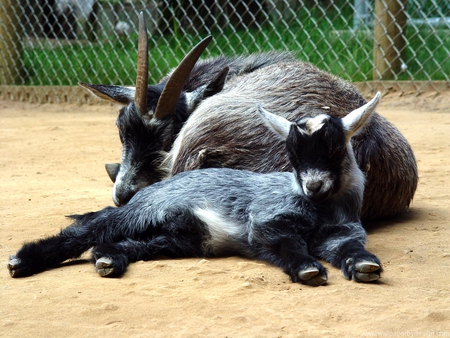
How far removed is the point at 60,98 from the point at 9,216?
6.30 meters

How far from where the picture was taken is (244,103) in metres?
4.44

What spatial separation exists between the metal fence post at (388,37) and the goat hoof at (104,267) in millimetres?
5952

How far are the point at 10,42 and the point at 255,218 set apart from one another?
858cm

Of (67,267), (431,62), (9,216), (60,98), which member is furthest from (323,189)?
(60,98)

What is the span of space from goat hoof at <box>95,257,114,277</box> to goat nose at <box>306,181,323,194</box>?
3.37 ft

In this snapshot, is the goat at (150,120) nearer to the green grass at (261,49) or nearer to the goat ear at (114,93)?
the goat ear at (114,93)

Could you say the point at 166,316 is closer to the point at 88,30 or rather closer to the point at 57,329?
the point at 57,329

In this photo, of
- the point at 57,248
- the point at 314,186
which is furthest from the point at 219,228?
the point at 57,248

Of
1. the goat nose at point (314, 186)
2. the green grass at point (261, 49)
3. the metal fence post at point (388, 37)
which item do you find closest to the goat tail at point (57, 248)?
the goat nose at point (314, 186)

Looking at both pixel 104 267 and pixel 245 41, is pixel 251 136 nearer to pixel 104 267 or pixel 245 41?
pixel 104 267

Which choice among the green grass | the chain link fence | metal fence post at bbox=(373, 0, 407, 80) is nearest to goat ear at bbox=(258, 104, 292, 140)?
the chain link fence

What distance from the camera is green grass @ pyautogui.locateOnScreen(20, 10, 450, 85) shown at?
28.1ft

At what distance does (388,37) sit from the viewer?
8.33 meters

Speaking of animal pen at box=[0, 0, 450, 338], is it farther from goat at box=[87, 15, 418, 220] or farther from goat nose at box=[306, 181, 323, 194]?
goat nose at box=[306, 181, 323, 194]
